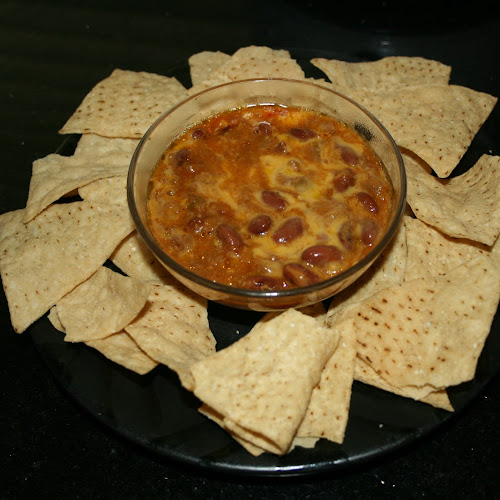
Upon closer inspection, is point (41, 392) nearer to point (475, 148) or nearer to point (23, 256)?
point (23, 256)

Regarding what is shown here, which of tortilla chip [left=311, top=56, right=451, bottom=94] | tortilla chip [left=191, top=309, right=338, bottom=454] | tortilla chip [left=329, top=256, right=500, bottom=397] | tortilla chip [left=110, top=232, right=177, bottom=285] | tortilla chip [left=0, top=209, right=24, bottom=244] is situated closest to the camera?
tortilla chip [left=191, top=309, right=338, bottom=454]

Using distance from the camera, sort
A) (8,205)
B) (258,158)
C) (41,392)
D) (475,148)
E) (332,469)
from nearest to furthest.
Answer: (332,469) < (41,392) < (258,158) < (475,148) < (8,205)

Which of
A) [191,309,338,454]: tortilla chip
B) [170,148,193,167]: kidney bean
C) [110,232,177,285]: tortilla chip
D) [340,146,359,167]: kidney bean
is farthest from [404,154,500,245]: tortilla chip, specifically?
[110,232,177,285]: tortilla chip

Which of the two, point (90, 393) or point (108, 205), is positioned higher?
point (108, 205)

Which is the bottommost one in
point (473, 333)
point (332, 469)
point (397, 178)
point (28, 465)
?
point (28, 465)

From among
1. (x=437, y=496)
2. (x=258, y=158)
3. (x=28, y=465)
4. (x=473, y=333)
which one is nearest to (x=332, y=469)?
(x=437, y=496)

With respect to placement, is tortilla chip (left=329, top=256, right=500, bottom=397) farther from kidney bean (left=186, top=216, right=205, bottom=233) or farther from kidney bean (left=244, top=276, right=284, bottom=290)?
kidney bean (left=186, top=216, right=205, bottom=233)
